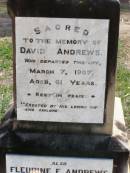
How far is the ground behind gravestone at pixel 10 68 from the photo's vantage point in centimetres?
486

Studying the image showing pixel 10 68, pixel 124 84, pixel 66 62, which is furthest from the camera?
pixel 10 68

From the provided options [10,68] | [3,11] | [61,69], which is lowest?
[10,68]

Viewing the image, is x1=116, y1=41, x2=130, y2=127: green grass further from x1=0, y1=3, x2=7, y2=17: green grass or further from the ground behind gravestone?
x1=0, y1=3, x2=7, y2=17: green grass

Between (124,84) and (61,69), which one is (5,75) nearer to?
(124,84)

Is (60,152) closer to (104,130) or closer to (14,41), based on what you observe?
(104,130)

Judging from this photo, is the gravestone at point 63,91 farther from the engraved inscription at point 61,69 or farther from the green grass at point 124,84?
the green grass at point 124,84

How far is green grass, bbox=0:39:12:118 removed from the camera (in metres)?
4.70

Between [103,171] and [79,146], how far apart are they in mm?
223

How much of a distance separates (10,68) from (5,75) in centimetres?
28

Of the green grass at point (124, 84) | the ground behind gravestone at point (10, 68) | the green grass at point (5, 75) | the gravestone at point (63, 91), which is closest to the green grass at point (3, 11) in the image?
the ground behind gravestone at point (10, 68)

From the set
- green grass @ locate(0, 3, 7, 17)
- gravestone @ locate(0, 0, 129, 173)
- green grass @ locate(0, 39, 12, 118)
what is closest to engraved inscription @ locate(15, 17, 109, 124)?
gravestone @ locate(0, 0, 129, 173)

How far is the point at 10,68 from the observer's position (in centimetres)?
600

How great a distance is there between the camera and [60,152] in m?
2.82

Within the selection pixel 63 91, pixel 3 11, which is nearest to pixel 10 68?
pixel 63 91
